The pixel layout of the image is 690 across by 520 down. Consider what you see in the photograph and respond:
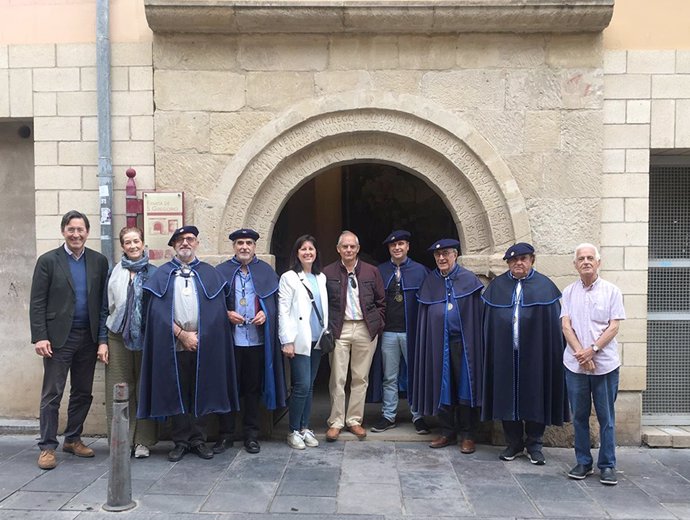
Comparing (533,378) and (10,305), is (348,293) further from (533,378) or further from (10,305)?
(10,305)

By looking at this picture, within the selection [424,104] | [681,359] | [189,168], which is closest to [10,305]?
[189,168]

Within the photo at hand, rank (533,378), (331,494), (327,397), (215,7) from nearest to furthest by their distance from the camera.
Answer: (331,494) < (533,378) < (215,7) < (327,397)

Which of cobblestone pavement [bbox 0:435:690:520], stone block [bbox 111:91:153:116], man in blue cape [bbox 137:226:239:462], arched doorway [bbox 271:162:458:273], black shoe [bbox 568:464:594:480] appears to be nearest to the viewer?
cobblestone pavement [bbox 0:435:690:520]

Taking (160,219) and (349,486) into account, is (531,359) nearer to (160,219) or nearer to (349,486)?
(349,486)

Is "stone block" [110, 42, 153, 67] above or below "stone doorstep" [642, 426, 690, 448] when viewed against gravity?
above

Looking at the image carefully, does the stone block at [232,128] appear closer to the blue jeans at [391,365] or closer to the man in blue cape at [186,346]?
the man in blue cape at [186,346]

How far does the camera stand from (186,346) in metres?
5.03

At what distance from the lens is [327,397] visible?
7430 millimetres

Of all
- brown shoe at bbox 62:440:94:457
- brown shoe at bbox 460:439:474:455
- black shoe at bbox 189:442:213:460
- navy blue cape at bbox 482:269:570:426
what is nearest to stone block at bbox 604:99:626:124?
navy blue cape at bbox 482:269:570:426

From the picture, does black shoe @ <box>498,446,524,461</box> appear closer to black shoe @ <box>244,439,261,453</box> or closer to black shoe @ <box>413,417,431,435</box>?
black shoe @ <box>413,417,431,435</box>

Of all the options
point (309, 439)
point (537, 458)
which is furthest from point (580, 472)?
point (309, 439)

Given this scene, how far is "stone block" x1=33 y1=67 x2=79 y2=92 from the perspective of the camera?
18.7ft

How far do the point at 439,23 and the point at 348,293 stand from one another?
257 cm

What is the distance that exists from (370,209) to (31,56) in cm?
470
